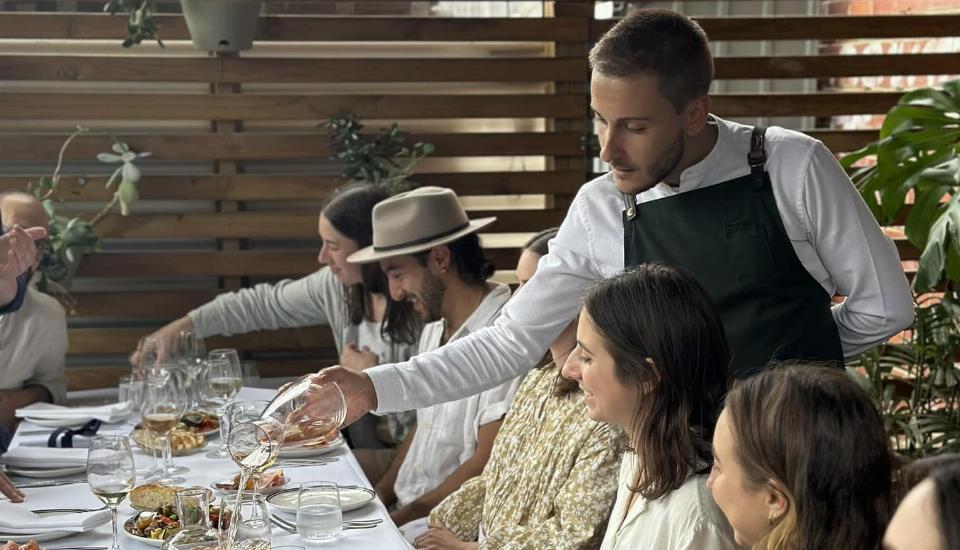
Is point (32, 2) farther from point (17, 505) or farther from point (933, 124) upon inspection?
point (933, 124)

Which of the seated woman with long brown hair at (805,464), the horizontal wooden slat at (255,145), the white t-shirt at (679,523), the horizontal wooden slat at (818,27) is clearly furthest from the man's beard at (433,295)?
the seated woman with long brown hair at (805,464)

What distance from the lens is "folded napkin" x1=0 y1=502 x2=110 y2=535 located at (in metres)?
A: 2.24

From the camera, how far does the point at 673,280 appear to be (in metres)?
2.04

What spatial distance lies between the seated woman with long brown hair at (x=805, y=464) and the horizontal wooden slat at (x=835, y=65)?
3022 mm

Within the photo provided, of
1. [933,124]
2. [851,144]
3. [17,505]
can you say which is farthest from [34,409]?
[851,144]

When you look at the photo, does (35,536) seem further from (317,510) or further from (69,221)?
(69,221)

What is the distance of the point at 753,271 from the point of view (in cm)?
222

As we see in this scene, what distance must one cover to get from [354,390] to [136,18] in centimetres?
233

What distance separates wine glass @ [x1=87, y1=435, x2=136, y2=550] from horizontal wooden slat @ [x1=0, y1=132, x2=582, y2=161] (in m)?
2.40

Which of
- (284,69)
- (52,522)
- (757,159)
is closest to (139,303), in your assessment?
(284,69)

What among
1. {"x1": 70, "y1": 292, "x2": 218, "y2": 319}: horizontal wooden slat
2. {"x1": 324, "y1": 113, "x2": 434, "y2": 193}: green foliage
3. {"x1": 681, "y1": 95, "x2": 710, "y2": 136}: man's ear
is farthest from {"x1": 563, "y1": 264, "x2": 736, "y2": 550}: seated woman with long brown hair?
{"x1": 70, "y1": 292, "x2": 218, "y2": 319}: horizontal wooden slat

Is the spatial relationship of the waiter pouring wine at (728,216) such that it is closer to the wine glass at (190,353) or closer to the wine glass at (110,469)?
the wine glass at (110,469)

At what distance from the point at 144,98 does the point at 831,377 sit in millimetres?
3332

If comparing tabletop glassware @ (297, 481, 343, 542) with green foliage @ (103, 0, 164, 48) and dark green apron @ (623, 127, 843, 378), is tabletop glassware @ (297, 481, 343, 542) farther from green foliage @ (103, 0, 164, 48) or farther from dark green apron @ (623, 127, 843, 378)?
green foliage @ (103, 0, 164, 48)
